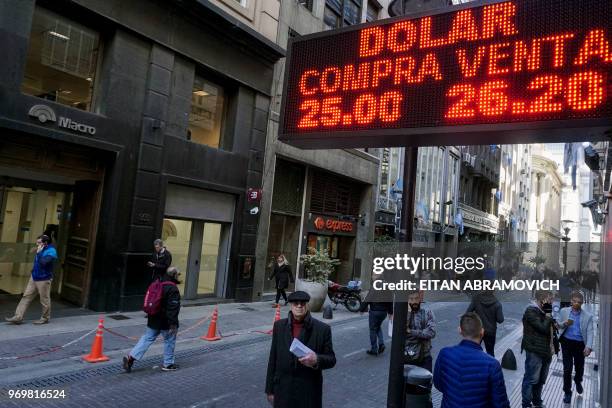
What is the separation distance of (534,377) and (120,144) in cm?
1066

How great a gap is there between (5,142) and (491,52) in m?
10.5

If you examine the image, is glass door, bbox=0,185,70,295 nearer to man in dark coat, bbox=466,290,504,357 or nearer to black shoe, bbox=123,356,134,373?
black shoe, bbox=123,356,134,373

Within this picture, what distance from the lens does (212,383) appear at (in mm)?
7180

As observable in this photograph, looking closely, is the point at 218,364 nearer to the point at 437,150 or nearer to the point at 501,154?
the point at 437,150

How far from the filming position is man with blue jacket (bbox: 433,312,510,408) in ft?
12.5

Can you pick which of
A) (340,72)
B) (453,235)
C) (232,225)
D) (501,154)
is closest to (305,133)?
(340,72)

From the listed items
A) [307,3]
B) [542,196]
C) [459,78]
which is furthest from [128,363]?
[542,196]

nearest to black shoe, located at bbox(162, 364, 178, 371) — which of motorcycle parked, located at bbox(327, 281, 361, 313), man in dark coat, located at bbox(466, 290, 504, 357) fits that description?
man in dark coat, located at bbox(466, 290, 504, 357)

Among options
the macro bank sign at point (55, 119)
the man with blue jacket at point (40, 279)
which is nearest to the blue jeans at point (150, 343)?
the man with blue jacket at point (40, 279)

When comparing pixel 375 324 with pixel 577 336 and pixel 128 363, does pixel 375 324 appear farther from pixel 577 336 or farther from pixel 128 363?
pixel 128 363

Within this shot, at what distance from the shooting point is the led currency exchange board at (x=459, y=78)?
3.51 m

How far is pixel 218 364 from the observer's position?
8.27 metres

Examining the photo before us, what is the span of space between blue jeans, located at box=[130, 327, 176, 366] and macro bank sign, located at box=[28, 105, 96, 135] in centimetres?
591

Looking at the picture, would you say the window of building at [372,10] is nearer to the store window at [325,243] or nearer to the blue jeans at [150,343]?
the store window at [325,243]
